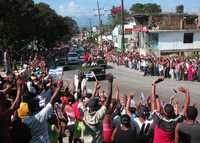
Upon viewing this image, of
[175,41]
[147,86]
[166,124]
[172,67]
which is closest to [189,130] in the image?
[166,124]

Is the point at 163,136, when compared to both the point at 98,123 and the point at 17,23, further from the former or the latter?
the point at 17,23

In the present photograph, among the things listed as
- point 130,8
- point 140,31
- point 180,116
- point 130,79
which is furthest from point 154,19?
point 130,8

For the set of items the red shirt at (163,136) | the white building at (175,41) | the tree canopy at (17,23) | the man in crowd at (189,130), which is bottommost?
the white building at (175,41)

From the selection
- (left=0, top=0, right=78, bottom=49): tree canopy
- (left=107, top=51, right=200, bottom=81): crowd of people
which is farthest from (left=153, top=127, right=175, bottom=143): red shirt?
(left=0, top=0, right=78, bottom=49): tree canopy

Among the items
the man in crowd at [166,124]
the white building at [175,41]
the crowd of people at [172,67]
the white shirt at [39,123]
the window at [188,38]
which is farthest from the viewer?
the window at [188,38]

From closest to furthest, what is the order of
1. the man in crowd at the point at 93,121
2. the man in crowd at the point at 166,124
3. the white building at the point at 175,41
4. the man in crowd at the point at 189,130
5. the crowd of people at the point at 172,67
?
the man in crowd at the point at 189,130, the man in crowd at the point at 166,124, the man in crowd at the point at 93,121, the crowd of people at the point at 172,67, the white building at the point at 175,41

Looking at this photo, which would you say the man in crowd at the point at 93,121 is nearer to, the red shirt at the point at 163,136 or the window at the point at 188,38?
the red shirt at the point at 163,136

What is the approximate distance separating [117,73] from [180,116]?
1577 inches

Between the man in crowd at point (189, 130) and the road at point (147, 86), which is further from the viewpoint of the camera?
the road at point (147, 86)

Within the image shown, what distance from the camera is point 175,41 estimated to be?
68125 millimetres

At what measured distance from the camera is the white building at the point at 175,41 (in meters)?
67.7

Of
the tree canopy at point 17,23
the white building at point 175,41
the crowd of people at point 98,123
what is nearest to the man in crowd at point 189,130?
the crowd of people at point 98,123

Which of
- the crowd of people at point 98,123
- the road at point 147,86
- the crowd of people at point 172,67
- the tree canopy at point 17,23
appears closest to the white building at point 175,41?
the tree canopy at point 17,23

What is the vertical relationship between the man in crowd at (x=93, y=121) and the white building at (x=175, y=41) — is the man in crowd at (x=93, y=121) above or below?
above
